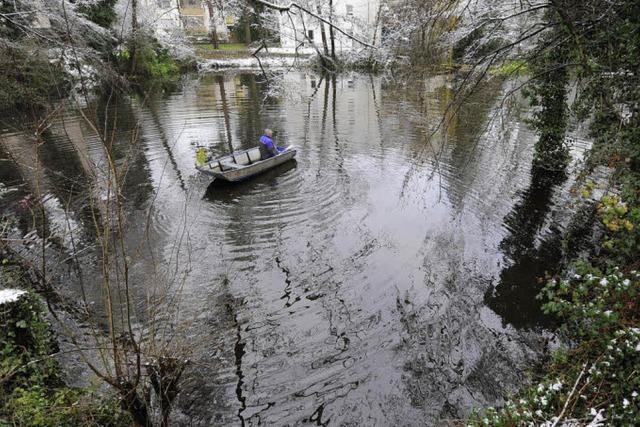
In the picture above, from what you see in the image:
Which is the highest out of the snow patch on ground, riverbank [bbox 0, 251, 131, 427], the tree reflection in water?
the snow patch on ground

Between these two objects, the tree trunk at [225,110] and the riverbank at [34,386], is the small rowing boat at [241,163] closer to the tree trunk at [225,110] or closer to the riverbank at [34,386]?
the tree trunk at [225,110]

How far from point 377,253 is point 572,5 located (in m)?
5.99

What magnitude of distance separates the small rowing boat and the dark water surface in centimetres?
49

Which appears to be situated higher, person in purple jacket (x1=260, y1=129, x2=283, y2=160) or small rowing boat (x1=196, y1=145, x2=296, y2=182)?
person in purple jacket (x1=260, y1=129, x2=283, y2=160)

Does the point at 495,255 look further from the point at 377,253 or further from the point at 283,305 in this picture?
the point at 283,305

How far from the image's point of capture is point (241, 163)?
48.4 ft

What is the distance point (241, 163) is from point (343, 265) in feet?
23.0

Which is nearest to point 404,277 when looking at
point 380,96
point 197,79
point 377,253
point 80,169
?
point 377,253

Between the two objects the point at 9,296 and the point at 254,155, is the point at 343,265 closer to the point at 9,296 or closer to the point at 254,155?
the point at 9,296

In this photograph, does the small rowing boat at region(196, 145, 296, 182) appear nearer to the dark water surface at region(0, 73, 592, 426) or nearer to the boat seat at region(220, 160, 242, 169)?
the boat seat at region(220, 160, 242, 169)

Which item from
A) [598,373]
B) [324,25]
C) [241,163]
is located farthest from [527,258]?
[241,163]

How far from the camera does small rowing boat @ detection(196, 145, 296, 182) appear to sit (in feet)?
42.3

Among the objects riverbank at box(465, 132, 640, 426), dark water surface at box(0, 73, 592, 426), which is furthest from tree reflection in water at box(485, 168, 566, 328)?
riverbank at box(465, 132, 640, 426)

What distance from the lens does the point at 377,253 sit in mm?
9836
